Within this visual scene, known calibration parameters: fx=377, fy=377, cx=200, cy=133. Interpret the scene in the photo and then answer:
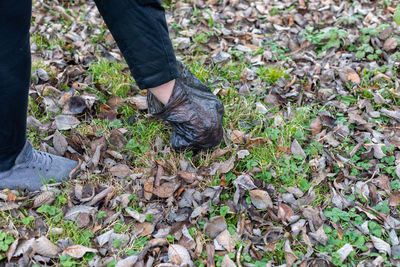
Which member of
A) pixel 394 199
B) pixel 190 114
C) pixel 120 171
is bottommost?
pixel 394 199

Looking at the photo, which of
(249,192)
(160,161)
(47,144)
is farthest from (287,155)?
(47,144)

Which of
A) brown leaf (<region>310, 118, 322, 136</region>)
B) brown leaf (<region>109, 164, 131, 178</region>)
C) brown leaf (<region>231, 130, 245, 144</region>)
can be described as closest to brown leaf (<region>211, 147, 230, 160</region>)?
brown leaf (<region>231, 130, 245, 144</region>)

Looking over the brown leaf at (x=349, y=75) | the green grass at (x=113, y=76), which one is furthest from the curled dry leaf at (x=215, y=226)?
the brown leaf at (x=349, y=75)

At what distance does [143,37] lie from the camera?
6.25ft

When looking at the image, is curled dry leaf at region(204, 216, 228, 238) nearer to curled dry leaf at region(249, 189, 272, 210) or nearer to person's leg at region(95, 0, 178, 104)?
curled dry leaf at region(249, 189, 272, 210)

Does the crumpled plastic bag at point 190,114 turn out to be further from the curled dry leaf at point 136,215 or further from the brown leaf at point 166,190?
the curled dry leaf at point 136,215

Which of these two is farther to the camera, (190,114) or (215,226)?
(190,114)

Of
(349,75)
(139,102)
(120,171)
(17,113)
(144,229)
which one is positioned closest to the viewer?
(17,113)

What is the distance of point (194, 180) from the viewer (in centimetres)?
228

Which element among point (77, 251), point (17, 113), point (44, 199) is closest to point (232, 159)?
point (77, 251)

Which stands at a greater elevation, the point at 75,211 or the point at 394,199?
the point at 75,211

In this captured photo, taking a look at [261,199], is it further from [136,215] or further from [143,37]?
[143,37]

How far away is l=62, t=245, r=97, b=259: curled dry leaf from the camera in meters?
1.87

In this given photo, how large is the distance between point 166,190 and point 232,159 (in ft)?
1.49
